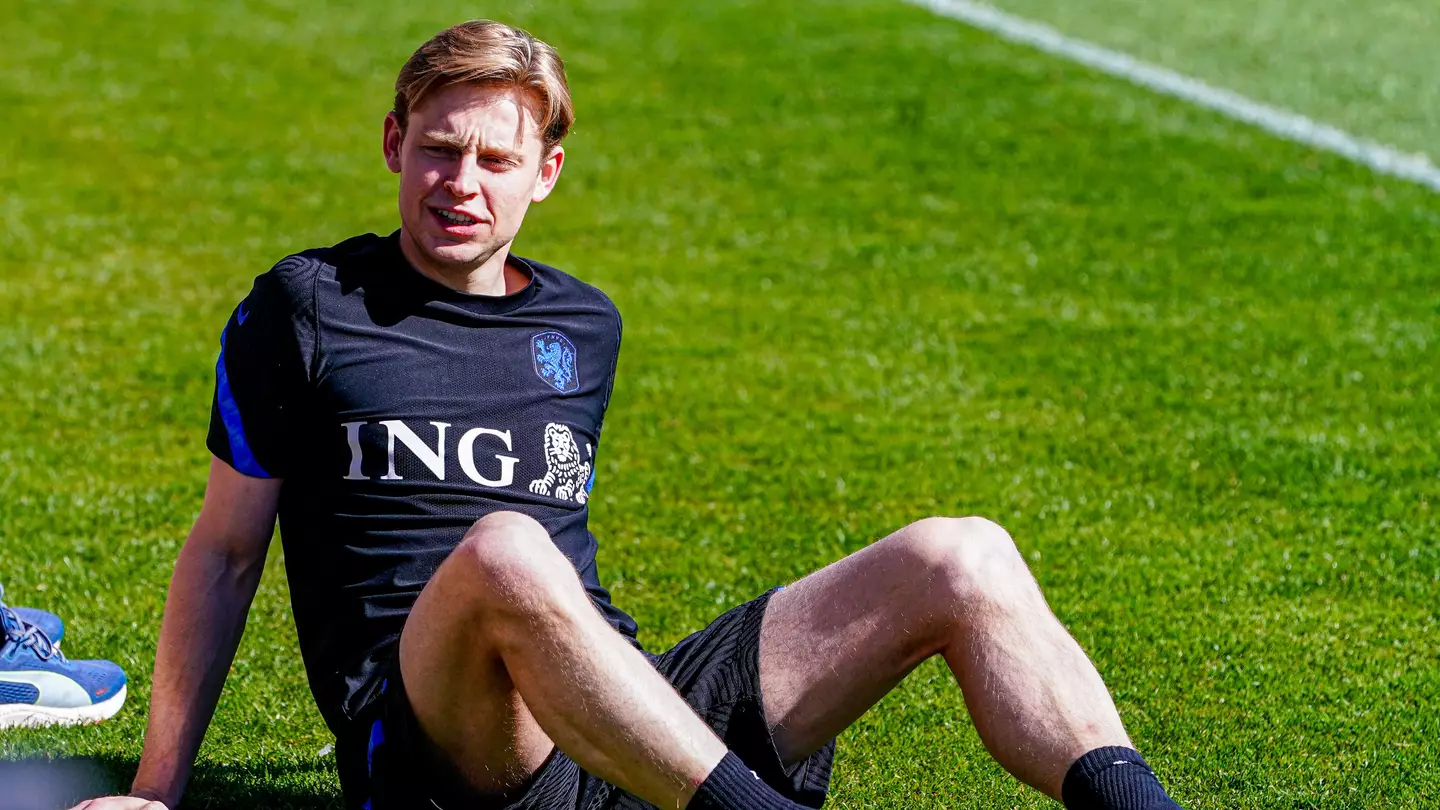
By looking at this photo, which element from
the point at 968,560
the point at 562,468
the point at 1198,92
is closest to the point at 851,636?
the point at 968,560

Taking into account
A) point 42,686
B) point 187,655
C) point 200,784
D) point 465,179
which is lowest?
point 200,784

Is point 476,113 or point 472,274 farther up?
point 476,113

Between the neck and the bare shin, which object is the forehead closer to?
the neck

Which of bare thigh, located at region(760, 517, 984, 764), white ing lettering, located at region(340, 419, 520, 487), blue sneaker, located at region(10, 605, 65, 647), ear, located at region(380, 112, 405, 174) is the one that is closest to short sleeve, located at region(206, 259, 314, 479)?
white ing lettering, located at region(340, 419, 520, 487)

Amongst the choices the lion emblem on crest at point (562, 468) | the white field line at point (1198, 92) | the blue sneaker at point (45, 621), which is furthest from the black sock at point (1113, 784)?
the white field line at point (1198, 92)

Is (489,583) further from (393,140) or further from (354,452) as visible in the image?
(393,140)

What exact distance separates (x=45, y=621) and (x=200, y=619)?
1654mm

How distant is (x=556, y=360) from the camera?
12.4ft

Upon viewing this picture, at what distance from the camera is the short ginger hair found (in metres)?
3.59

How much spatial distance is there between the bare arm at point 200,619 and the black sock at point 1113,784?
5.53 feet

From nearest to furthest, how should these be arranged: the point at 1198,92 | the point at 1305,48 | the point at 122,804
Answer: the point at 122,804 → the point at 1198,92 → the point at 1305,48

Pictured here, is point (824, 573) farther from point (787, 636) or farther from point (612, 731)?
point (612, 731)

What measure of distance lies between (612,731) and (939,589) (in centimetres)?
76

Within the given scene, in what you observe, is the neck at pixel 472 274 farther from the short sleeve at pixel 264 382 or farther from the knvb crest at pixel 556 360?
the short sleeve at pixel 264 382
